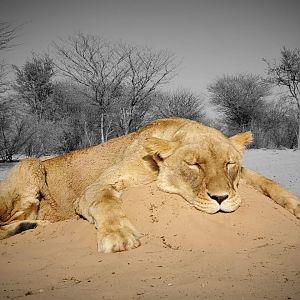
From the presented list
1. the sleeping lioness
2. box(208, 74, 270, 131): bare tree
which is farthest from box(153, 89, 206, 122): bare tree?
the sleeping lioness

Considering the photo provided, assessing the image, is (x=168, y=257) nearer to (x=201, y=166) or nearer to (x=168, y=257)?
(x=168, y=257)

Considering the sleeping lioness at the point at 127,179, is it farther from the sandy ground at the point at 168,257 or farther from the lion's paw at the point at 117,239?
the sandy ground at the point at 168,257

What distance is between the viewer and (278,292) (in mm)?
2158

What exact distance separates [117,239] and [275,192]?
2.48m

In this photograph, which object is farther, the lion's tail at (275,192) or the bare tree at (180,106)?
the bare tree at (180,106)

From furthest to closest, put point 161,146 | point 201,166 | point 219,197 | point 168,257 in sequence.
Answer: point 161,146, point 201,166, point 219,197, point 168,257

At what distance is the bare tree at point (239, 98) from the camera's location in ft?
166

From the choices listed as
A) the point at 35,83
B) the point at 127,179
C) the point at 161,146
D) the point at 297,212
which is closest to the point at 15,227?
the point at 127,179

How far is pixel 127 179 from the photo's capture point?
4684mm

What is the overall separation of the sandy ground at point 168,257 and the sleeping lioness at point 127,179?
164 millimetres

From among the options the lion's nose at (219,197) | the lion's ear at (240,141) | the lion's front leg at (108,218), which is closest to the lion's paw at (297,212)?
the lion's ear at (240,141)

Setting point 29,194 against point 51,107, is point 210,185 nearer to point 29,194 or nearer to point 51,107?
point 29,194

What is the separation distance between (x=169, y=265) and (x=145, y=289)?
492 millimetres

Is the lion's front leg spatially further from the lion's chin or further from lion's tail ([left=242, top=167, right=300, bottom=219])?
lion's tail ([left=242, top=167, right=300, bottom=219])
